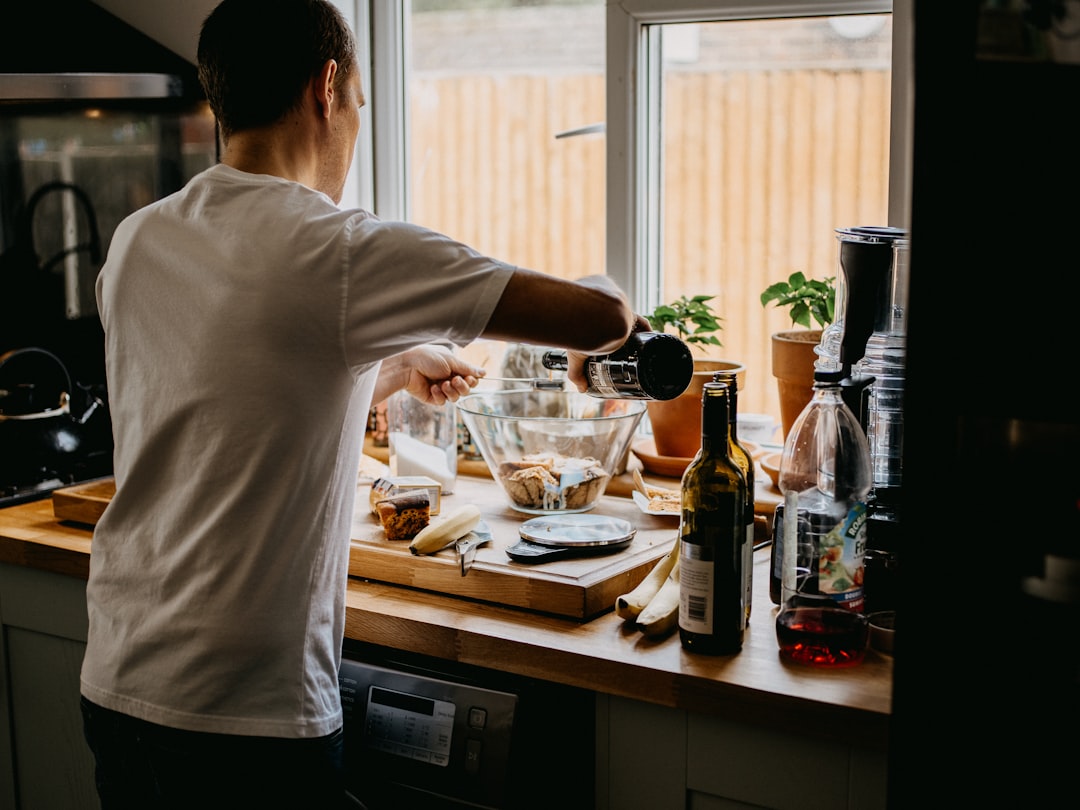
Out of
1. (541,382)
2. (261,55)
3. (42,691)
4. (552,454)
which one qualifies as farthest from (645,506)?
(42,691)

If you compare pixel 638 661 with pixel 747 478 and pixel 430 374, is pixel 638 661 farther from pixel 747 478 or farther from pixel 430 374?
pixel 430 374

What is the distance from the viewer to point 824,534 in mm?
1329

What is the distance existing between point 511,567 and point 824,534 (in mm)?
409

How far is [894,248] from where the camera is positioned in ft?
4.93

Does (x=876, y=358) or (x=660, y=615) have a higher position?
(x=876, y=358)

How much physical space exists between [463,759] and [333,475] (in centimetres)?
39

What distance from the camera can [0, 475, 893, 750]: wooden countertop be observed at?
A: 118cm

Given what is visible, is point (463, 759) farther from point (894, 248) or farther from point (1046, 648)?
point (894, 248)

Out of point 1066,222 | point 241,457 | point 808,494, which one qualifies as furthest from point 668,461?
point 1066,222

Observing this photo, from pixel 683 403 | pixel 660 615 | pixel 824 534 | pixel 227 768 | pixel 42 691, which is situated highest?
pixel 683 403

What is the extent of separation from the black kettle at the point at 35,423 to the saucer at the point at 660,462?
39.6 inches

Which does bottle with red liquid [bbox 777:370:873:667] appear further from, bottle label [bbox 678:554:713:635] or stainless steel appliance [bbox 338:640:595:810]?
stainless steel appliance [bbox 338:640:595:810]

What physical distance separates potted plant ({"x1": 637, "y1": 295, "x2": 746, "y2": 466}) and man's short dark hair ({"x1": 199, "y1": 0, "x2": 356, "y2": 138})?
87 centimetres

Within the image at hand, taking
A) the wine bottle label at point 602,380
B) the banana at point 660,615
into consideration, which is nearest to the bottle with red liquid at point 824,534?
the banana at point 660,615
